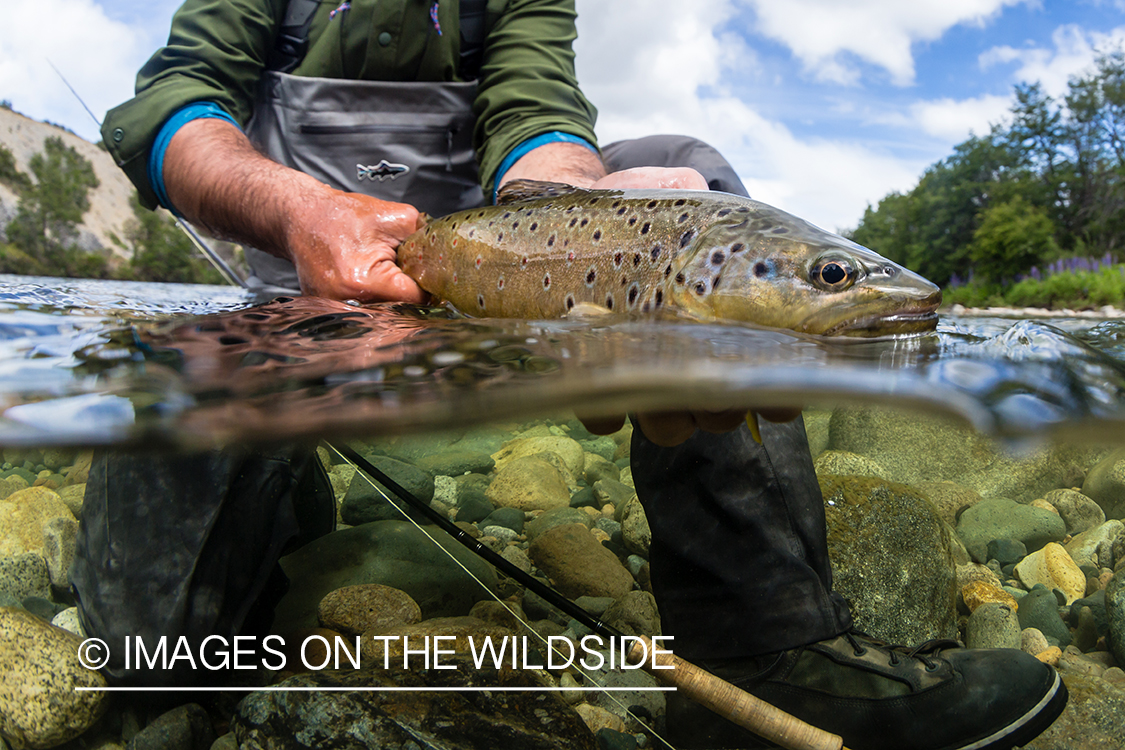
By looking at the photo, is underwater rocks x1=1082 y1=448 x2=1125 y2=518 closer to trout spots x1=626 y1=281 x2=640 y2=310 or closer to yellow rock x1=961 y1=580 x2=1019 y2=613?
yellow rock x1=961 y1=580 x2=1019 y2=613

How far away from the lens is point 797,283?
1376 millimetres

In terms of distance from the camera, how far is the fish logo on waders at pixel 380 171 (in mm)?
3393

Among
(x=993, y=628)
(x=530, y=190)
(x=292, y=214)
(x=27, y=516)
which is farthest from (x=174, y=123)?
(x=993, y=628)

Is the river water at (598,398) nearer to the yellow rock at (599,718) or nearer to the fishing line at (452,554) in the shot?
the fishing line at (452,554)

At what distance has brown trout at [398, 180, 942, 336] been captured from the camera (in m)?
1.34

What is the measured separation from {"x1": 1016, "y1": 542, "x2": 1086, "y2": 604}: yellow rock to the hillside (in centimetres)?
3369

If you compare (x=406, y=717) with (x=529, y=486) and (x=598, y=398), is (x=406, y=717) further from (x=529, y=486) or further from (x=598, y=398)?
(x=598, y=398)

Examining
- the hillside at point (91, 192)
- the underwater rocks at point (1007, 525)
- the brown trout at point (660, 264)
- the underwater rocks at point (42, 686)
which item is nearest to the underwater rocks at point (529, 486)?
the brown trout at point (660, 264)

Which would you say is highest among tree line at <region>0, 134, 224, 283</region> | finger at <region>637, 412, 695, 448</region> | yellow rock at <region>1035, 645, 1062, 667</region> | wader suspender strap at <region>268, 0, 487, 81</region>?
tree line at <region>0, 134, 224, 283</region>

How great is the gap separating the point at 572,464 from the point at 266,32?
3169mm

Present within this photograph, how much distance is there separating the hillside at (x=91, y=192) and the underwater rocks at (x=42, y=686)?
32613mm

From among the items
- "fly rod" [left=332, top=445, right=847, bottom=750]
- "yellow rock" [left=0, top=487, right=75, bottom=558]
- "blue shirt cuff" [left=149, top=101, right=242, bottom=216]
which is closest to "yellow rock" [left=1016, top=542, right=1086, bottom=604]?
"fly rod" [left=332, top=445, right=847, bottom=750]

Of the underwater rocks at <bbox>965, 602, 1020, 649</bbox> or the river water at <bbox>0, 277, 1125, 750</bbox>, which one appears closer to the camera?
the river water at <bbox>0, 277, 1125, 750</bbox>

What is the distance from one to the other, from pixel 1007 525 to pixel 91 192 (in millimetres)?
37375
